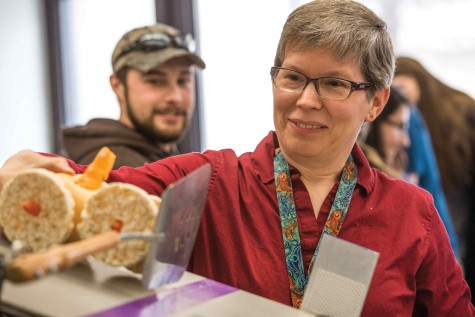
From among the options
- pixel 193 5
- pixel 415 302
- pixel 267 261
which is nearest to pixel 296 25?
pixel 267 261

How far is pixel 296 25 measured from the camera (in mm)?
1352

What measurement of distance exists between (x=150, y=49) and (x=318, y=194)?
1.22 m

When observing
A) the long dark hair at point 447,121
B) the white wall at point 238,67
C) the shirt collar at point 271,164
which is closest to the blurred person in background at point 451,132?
the long dark hair at point 447,121

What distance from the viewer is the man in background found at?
2414mm

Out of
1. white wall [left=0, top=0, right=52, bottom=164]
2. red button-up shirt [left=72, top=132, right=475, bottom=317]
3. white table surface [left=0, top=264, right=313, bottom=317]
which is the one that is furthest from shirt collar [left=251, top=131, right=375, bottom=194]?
white wall [left=0, top=0, right=52, bottom=164]

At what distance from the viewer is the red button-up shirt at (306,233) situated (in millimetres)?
1312

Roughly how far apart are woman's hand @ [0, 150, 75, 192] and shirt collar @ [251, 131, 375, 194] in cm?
49

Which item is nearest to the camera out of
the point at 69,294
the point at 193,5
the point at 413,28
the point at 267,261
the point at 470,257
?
the point at 69,294

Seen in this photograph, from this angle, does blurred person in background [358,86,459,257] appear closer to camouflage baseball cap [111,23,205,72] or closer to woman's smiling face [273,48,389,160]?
camouflage baseball cap [111,23,205,72]

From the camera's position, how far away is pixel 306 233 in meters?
1.36

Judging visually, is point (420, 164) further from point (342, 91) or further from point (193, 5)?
point (193, 5)

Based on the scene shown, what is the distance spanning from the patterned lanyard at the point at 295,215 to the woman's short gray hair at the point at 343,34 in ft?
0.70

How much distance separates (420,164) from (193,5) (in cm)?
202

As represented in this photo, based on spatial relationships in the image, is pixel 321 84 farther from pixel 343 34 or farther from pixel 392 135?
pixel 392 135
